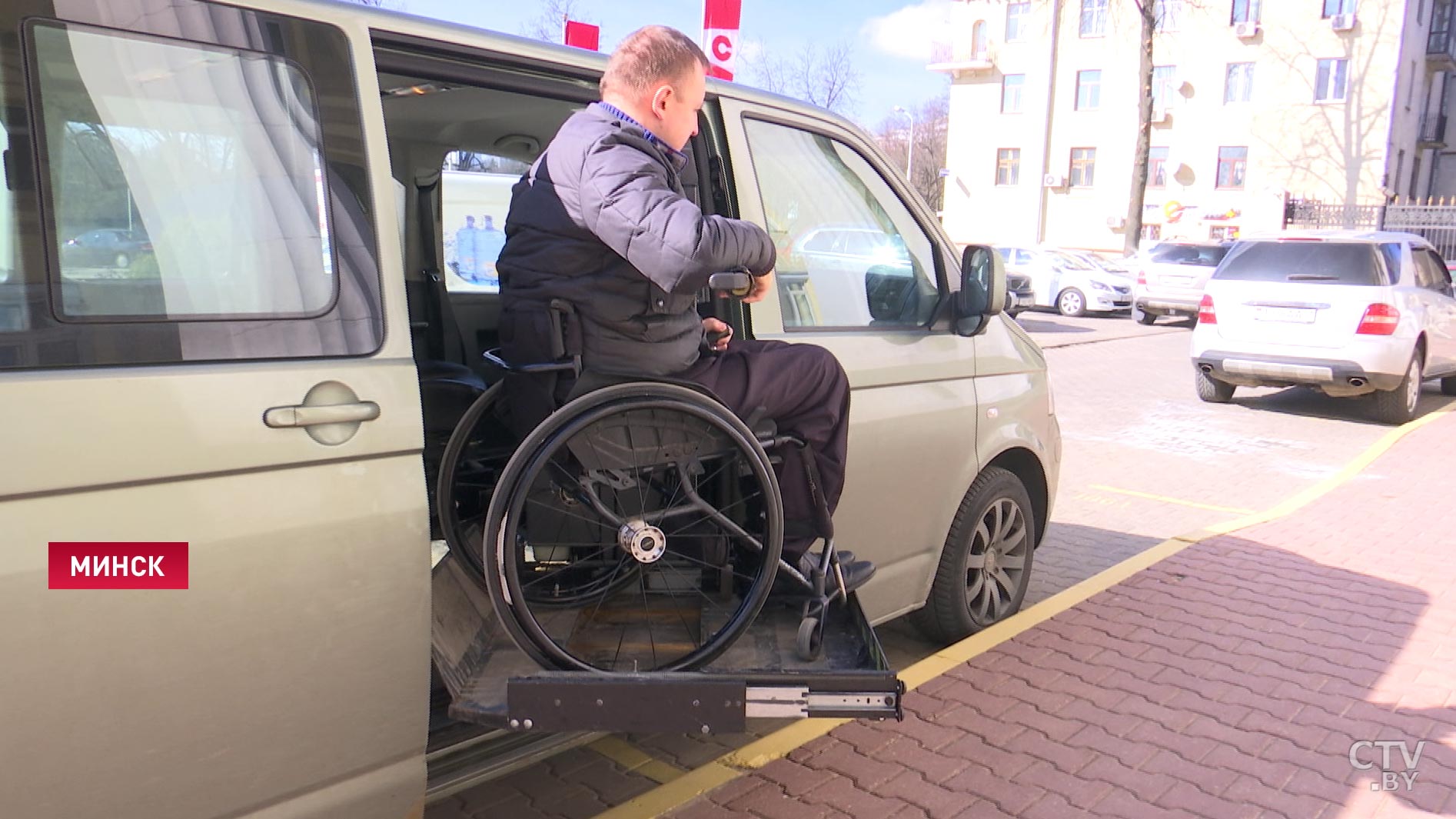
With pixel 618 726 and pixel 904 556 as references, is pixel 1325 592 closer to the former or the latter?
pixel 904 556

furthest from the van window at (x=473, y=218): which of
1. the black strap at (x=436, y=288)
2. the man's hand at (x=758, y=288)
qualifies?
the man's hand at (x=758, y=288)

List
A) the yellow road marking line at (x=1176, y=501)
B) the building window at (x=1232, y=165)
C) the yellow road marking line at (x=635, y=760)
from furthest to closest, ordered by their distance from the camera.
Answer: the building window at (x=1232, y=165)
the yellow road marking line at (x=1176, y=501)
the yellow road marking line at (x=635, y=760)

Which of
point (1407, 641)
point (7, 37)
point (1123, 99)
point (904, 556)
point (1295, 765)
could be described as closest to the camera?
point (7, 37)

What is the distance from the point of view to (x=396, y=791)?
91.1 inches

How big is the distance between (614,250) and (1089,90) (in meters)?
44.3

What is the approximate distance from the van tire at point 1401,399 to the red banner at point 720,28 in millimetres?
7326

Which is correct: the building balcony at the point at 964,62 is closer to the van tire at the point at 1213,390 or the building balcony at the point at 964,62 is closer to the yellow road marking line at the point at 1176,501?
the van tire at the point at 1213,390

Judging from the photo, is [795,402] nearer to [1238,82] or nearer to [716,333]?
[716,333]

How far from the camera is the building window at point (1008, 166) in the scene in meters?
44.6

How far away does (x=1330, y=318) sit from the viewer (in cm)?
968

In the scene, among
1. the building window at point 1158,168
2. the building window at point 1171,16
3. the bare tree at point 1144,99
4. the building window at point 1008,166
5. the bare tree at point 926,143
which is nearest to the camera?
the bare tree at point 1144,99

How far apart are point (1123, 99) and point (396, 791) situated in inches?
1745

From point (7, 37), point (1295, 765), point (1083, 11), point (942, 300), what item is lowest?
point (1295, 765)

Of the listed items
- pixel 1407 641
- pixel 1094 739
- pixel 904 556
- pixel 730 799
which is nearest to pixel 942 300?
pixel 904 556
